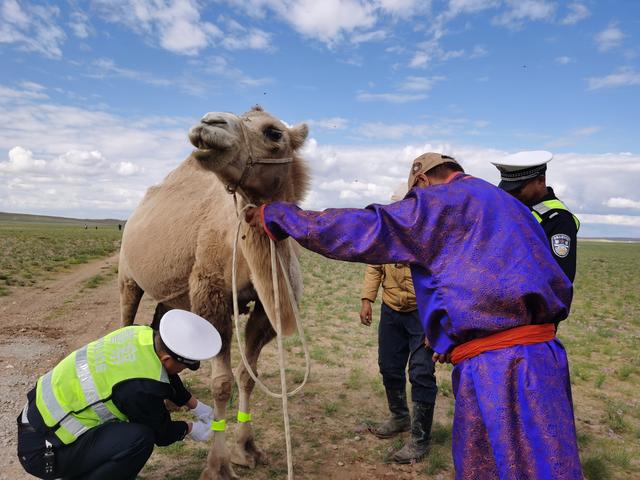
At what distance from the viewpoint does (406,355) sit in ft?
16.8

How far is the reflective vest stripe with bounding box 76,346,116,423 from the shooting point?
286 centimetres

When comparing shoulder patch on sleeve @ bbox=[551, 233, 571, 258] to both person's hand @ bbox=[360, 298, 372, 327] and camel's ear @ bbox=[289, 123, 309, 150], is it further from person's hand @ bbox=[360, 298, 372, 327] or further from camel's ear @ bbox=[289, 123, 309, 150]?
person's hand @ bbox=[360, 298, 372, 327]

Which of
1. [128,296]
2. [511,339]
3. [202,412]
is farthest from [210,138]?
[128,296]

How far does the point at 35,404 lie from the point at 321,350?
19.6ft

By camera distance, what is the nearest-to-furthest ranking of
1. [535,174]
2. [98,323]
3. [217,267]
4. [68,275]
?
[535,174] < [217,267] < [98,323] < [68,275]

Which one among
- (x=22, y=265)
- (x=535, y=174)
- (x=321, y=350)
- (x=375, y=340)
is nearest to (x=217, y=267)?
(x=535, y=174)

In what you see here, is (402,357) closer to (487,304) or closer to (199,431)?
(199,431)

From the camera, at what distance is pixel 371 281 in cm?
538

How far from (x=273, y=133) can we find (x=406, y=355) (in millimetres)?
2939

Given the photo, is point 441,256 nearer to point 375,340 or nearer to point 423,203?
point 423,203

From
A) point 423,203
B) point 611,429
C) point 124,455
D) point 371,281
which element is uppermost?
point 423,203

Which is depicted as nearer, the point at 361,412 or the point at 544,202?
the point at 544,202


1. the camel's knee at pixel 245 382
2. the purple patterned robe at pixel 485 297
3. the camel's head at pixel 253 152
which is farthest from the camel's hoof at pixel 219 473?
the purple patterned robe at pixel 485 297

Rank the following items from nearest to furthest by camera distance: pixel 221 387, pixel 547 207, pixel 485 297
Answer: pixel 485 297 → pixel 547 207 → pixel 221 387
